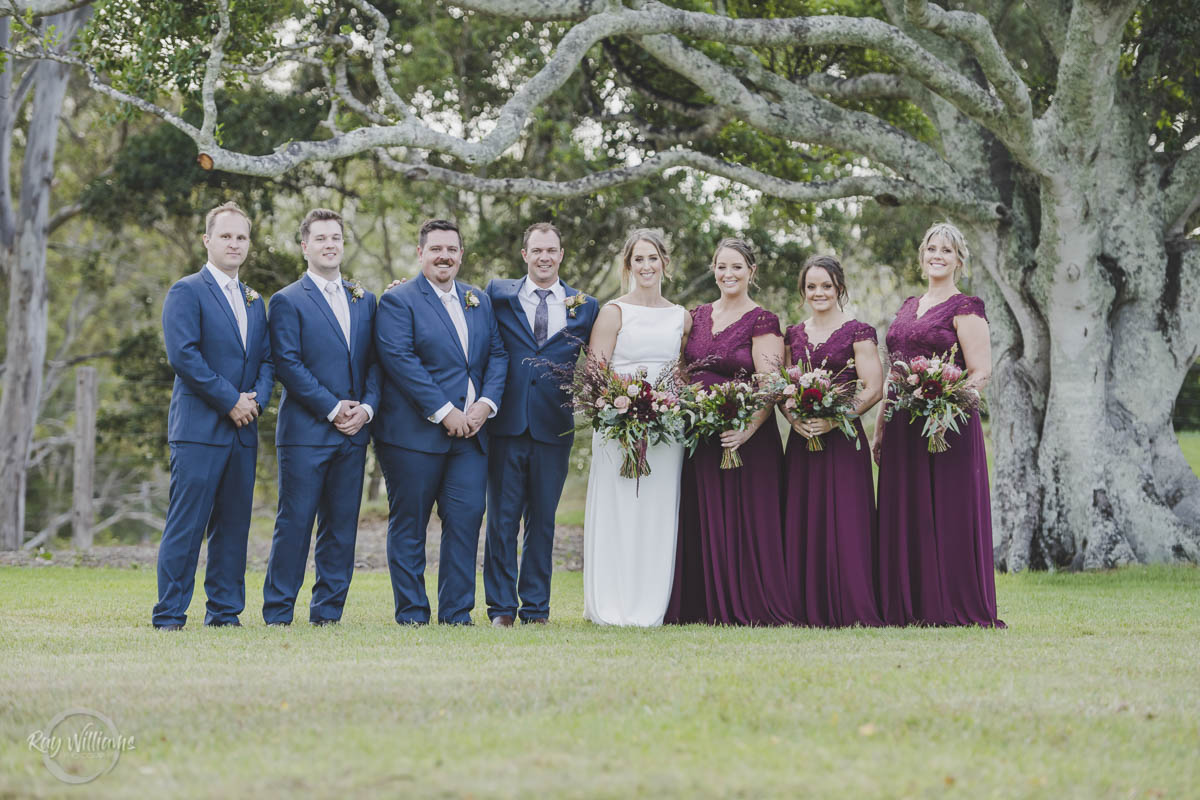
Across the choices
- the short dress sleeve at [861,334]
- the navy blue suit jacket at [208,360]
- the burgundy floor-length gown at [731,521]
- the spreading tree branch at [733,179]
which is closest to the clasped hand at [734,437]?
the burgundy floor-length gown at [731,521]

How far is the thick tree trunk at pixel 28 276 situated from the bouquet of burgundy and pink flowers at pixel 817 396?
14742 millimetres

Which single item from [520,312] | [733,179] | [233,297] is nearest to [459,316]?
[520,312]

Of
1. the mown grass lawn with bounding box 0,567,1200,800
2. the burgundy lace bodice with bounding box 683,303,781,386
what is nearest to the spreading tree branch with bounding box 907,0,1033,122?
the burgundy lace bodice with bounding box 683,303,781,386

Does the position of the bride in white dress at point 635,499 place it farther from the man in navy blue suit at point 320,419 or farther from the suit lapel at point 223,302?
the suit lapel at point 223,302

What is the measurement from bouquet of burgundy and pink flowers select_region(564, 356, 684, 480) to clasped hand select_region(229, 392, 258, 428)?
1830mm

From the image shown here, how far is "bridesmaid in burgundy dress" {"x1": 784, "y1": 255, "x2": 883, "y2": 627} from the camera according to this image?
7562mm

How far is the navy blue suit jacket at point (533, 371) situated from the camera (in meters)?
7.74

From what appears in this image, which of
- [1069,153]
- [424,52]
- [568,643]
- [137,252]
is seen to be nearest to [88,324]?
[137,252]

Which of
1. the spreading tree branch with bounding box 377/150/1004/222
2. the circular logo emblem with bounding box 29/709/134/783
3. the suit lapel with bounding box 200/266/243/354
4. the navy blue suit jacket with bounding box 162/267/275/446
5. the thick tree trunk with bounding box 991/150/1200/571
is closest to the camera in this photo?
the circular logo emblem with bounding box 29/709/134/783

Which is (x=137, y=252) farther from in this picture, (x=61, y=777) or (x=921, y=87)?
(x=61, y=777)

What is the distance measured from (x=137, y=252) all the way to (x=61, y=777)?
22.5m

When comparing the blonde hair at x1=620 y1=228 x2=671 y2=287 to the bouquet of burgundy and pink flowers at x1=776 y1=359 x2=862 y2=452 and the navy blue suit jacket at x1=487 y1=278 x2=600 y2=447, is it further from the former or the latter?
the bouquet of burgundy and pink flowers at x1=776 y1=359 x2=862 y2=452

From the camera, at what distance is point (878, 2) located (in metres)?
14.1

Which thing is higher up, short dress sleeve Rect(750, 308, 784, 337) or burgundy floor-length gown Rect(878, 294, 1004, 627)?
short dress sleeve Rect(750, 308, 784, 337)
